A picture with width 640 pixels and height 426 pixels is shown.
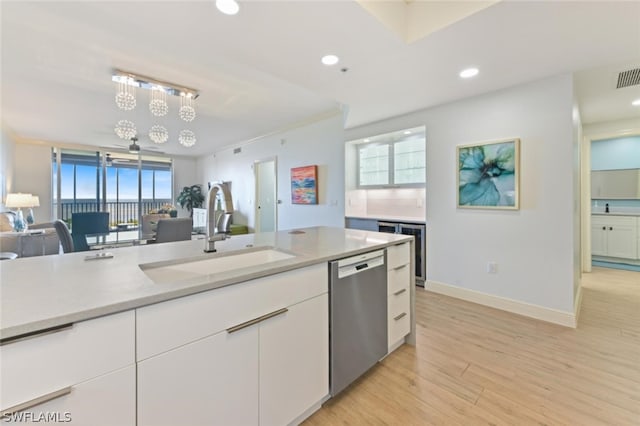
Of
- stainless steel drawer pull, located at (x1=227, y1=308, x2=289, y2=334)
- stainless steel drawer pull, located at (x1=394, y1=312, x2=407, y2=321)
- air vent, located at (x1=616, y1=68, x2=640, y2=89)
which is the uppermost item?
air vent, located at (x1=616, y1=68, x2=640, y2=89)

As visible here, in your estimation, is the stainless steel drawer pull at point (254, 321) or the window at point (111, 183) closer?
the stainless steel drawer pull at point (254, 321)

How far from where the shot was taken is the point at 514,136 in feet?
9.63

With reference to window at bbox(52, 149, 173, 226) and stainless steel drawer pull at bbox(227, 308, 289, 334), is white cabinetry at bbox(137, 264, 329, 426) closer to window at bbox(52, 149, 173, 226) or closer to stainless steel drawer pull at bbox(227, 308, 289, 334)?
stainless steel drawer pull at bbox(227, 308, 289, 334)

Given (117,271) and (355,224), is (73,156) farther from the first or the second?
(117,271)

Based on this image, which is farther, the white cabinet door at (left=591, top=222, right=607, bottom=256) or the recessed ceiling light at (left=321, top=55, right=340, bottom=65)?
the white cabinet door at (left=591, top=222, right=607, bottom=256)

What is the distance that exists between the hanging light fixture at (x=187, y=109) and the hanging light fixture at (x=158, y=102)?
0.20 m

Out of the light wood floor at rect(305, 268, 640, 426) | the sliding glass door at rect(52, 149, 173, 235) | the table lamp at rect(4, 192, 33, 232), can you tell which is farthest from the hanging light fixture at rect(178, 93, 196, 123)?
the sliding glass door at rect(52, 149, 173, 235)

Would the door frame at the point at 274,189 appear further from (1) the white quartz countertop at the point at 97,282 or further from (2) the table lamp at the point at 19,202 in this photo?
(1) the white quartz countertop at the point at 97,282

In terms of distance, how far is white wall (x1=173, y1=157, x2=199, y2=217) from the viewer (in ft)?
30.8

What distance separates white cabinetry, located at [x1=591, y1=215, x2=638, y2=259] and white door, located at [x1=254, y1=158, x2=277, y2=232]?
6.42 meters

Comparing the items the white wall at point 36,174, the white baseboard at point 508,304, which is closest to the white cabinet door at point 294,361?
the white baseboard at point 508,304

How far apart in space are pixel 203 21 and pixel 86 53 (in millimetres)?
1773

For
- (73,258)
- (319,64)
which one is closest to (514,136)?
(319,64)

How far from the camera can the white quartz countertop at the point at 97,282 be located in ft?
2.49
